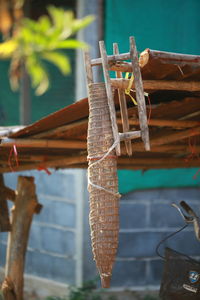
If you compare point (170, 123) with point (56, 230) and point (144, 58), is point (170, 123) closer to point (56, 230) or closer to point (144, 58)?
point (144, 58)

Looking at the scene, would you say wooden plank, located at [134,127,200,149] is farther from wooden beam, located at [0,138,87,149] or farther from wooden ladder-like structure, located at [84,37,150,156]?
wooden ladder-like structure, located at [84,37,150,156]

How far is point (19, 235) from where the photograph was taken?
18.9 feet

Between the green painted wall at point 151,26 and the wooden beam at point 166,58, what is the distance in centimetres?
367

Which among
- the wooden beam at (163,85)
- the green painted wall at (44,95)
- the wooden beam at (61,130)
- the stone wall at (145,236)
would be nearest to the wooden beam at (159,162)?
the wooden beam at (61,130)

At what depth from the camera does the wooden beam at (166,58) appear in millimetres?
3377

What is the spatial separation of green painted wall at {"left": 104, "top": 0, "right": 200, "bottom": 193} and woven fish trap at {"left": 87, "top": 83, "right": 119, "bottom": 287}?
378 centimetres

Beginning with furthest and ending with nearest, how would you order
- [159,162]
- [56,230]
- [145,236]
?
[56,230]
[145,236]
[159,162]

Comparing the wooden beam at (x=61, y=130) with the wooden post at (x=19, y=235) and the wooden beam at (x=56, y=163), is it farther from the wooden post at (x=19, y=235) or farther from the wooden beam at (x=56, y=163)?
the wooden post at (x=19, y=235)

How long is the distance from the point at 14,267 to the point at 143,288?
278 centimetres

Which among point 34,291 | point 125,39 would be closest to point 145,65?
point 125,39

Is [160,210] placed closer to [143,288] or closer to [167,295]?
[143,288]

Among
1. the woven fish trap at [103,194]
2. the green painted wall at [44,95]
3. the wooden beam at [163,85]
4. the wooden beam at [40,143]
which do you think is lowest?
the woven fish trap at [103,194]

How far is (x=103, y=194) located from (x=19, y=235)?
2.54 m

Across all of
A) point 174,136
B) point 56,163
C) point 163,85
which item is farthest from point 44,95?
point 163,85
